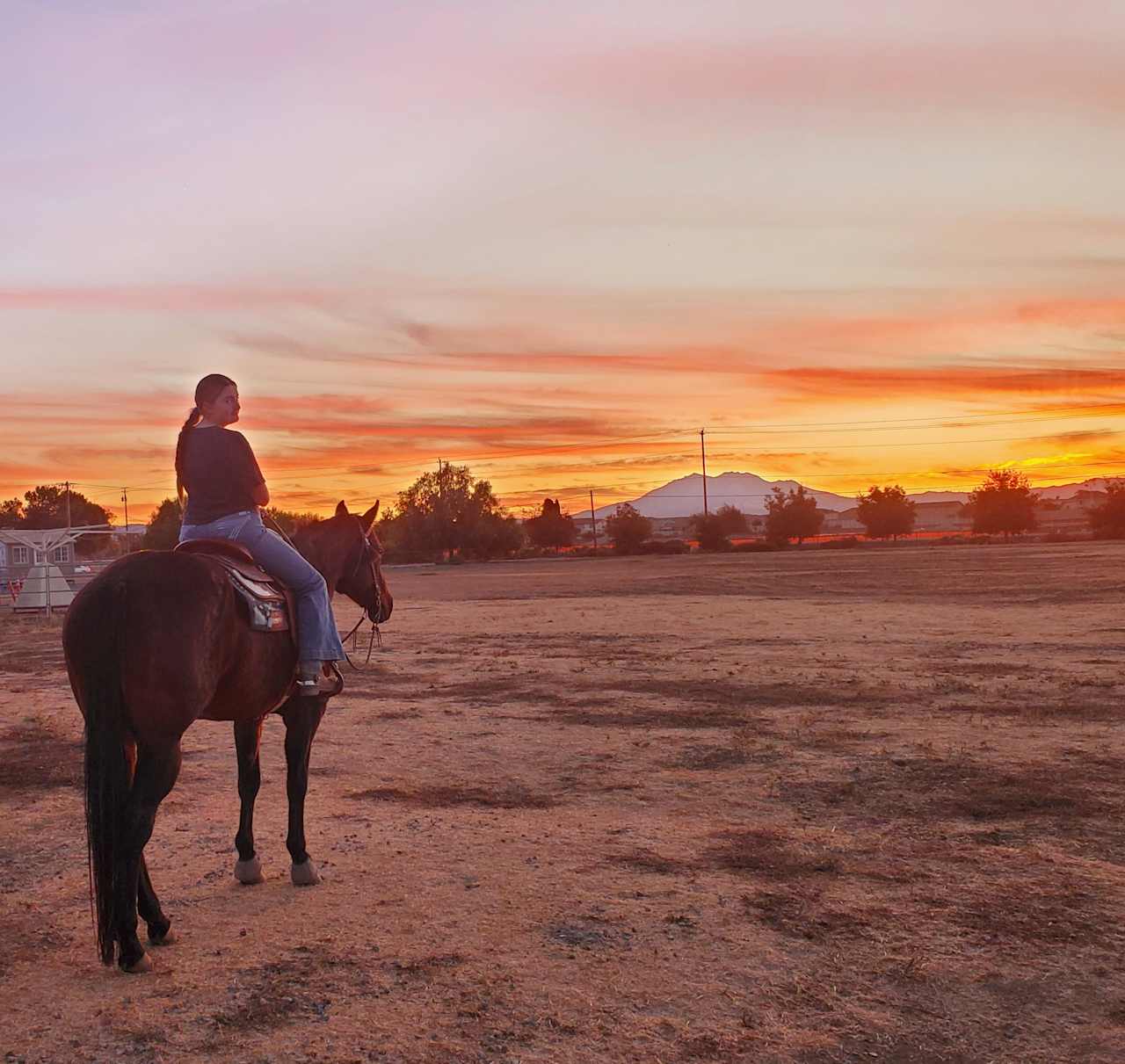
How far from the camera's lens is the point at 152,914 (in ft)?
17.1

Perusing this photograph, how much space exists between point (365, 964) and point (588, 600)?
27648 millimetres

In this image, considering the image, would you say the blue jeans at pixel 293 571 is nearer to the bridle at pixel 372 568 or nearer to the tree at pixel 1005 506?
the bridle at pixel 372 568

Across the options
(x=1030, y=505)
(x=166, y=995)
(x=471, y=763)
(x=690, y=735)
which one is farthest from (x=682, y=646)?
(x=1030, y=505)

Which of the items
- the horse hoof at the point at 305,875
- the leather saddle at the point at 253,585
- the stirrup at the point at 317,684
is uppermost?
the leather saddle at the point at 253,585

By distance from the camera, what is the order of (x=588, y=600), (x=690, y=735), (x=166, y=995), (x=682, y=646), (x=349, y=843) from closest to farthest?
(x=166, y=995), (x=349, y=843), (x=690, y=735), (x=682, y=646), (x=588, y=600)

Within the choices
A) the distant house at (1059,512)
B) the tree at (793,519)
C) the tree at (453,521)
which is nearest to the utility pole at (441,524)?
the tree at (453,521)

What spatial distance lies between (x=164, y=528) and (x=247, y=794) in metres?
80.9

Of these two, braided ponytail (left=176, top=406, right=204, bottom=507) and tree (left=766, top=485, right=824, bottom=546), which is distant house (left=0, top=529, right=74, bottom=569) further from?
tree (left=766, top=485, right=824, bottom=546)

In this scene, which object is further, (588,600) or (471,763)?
(588,600)

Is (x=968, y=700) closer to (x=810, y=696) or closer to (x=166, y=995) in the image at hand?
(x=810, y=696)

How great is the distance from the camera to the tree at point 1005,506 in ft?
302

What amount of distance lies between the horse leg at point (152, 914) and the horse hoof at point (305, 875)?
3.08ft

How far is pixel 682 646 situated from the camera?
18.6 meters

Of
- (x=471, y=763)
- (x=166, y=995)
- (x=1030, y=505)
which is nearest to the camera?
(x=166, y=995)
